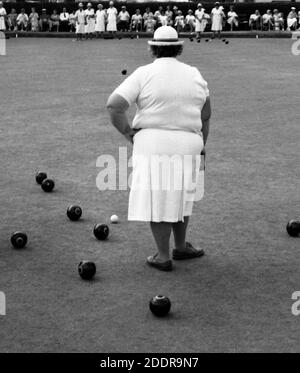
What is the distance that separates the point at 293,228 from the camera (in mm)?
7539

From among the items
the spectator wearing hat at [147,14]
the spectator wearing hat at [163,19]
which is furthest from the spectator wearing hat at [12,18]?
the spectator wearing hat at [163,19]

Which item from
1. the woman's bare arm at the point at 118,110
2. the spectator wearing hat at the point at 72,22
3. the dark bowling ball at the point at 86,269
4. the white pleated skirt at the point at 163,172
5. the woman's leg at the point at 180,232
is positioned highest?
the woman's bare arm at the point at 118,110

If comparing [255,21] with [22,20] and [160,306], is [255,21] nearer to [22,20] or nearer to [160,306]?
[22,20]

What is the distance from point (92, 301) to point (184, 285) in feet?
2.77

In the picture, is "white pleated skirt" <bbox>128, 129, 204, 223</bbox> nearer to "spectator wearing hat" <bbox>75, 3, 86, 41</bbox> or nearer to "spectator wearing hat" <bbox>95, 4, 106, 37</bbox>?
"spectator wearing hat" <bbox>75, 3, 86, 41</bbox>

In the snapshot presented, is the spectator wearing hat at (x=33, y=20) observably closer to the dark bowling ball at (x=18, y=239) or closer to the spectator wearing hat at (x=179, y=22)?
the spectator wearing hat at (x=179, y=22)

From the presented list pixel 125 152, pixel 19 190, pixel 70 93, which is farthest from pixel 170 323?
pixel 70 93

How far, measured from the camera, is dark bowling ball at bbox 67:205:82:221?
8.05 meters

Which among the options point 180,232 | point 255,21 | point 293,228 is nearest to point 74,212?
point 180,232

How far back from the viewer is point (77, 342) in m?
5.19

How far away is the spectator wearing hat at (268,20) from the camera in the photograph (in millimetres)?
40969

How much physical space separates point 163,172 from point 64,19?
121 feet

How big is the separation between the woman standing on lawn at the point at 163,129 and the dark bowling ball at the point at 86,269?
0.56m

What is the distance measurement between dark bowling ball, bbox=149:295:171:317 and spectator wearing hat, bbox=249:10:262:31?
37.6 meters
